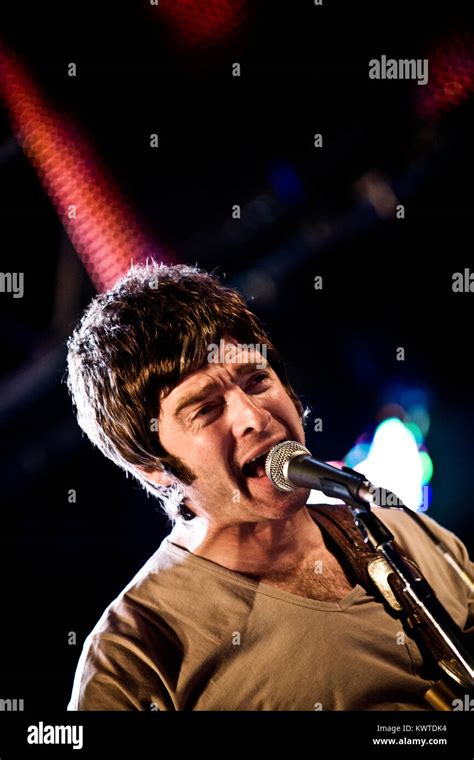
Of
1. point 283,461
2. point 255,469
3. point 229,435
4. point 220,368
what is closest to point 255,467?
point 255,469

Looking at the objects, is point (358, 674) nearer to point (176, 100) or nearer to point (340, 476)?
point (340, 476)

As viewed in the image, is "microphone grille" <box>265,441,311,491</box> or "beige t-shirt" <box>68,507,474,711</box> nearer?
"microphone grille" <box>265,441,311,491</box>

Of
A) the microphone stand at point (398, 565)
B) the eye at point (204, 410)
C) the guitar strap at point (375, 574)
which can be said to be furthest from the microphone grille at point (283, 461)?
the eye at point (204, 410)

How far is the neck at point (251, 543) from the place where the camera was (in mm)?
2279

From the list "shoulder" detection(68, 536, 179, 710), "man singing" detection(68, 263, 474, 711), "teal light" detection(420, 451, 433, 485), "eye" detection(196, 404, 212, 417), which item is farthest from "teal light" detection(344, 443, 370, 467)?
"shoulder" detection(68, 536, 179, 710)

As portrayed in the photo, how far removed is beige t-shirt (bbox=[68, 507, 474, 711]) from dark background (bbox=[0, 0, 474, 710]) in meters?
1.22

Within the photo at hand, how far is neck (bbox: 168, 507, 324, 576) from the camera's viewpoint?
2279 mm

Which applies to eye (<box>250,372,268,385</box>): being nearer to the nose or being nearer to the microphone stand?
the nose

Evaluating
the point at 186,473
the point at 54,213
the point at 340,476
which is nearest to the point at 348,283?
the point at 54,213

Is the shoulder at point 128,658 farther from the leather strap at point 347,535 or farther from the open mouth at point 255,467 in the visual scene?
the leather strap at point 347,535

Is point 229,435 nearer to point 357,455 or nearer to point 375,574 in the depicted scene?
point 375,574

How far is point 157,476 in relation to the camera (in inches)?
94.5

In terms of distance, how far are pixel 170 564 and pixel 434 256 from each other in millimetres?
2590

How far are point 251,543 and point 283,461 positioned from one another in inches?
29.6
